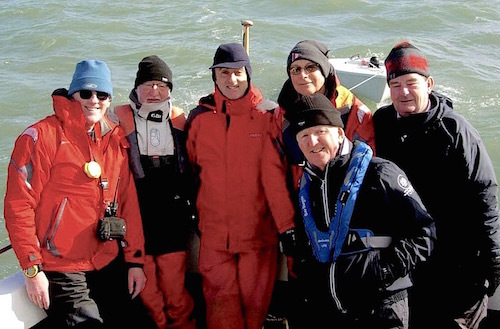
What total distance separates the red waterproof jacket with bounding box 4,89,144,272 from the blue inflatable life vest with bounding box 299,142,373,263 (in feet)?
4.00

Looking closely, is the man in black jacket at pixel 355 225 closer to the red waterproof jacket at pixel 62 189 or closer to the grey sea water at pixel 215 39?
the red waterproof jacket at pixel 62 189

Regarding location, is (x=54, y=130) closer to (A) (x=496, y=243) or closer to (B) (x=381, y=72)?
(A) (x=496, y=243)

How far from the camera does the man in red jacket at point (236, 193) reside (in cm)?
384

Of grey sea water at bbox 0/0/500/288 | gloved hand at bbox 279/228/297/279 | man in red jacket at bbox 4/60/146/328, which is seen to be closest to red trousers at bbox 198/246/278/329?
gloved hand at bbox 279/228/297/279

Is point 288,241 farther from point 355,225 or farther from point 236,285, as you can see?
point 355,225

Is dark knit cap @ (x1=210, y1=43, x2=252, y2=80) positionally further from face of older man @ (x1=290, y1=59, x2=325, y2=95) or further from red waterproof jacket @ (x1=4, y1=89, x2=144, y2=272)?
red waterproof jacket @ (x1=4, y1=89, x2=144, y2=272)

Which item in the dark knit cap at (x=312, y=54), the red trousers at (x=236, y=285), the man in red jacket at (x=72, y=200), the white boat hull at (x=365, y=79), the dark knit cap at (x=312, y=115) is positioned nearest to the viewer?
the dark knit cap at (x=312, y=115)

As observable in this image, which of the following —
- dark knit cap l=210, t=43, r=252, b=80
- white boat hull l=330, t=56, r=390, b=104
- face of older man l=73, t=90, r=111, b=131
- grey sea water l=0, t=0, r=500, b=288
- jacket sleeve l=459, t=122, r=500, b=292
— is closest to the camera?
jacket sleeve l=459, t=122, r=500, b=292

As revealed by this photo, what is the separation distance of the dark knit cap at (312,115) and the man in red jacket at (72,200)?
115 cm

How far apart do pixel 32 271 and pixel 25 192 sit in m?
0.43

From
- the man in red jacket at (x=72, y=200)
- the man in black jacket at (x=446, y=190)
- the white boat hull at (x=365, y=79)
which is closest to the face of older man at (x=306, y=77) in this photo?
the man in black jacket at (x=446, y=190)

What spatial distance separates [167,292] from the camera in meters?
4.13

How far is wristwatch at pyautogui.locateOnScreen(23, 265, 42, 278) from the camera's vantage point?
135 inches

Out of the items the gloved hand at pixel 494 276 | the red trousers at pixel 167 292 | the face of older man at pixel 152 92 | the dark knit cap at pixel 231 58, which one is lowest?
the red trousers at pixel 167 292
